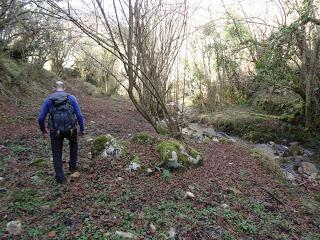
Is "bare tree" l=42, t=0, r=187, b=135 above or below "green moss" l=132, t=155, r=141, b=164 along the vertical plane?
above

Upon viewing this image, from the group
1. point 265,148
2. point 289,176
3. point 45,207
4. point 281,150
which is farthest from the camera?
point 265,148

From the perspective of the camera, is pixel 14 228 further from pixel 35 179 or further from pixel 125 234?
pixel 35 179

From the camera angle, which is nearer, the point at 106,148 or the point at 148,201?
the point at 148,201

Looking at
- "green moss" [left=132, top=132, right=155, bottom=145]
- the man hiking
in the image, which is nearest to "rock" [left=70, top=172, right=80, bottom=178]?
the man hiking

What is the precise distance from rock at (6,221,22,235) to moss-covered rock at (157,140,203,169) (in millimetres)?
2636

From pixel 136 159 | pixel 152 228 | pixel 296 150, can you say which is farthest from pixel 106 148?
pixel 296 150

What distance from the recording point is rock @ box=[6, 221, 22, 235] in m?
3.72

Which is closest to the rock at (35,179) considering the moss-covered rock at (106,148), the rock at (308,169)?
the moss-covered rock at (106,148)

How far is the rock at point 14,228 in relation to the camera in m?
3.72

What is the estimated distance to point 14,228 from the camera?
12.3 ft

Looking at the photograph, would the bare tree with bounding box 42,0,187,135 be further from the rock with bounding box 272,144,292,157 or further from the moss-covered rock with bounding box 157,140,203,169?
the rock with bounding box 272,144,292,157

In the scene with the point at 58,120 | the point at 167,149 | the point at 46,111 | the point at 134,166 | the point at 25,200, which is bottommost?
the point at 25,200

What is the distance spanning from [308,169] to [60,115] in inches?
245

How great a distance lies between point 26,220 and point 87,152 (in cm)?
279
